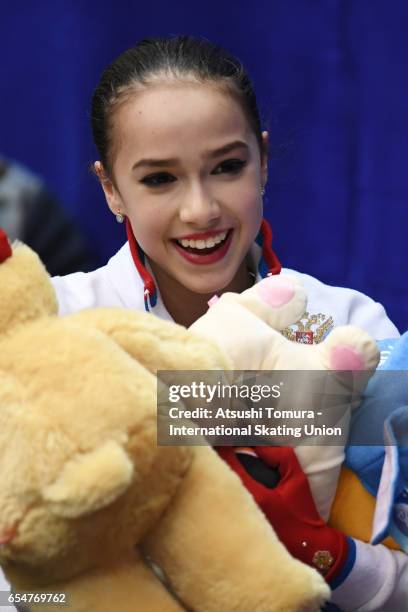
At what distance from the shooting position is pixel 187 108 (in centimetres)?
94

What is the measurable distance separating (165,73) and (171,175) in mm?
147

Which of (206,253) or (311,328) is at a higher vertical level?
(206,253)

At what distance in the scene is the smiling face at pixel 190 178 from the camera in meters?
0.94

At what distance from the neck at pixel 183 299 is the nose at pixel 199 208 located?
0.56 ft

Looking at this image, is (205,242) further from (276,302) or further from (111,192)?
(276,302)

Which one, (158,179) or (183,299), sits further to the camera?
(183,299)

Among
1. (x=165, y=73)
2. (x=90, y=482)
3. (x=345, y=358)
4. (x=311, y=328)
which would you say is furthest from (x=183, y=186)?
(x=90, y=482)

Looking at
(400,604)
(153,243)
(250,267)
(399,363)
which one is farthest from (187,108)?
(400,604)

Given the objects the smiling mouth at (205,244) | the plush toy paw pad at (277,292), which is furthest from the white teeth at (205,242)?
the plush toy paw pad at (277,292)

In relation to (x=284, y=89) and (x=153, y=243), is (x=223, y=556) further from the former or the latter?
(x=284, y=89)

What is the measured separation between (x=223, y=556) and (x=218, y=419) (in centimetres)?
11

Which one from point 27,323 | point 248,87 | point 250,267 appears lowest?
point 250,267

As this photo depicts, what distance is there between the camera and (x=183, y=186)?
962 millimetres

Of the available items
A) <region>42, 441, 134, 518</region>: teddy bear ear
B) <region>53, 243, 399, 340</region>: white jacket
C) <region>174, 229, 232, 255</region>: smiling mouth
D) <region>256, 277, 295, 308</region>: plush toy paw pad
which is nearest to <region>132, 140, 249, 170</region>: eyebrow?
<region>174, 229, 232, 255</region>: smiling mouth
